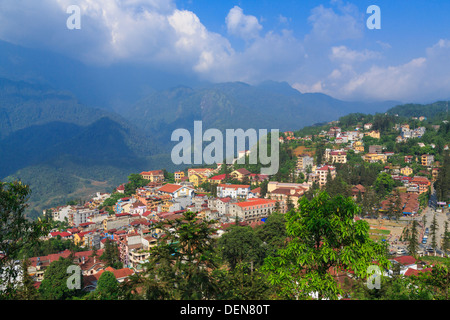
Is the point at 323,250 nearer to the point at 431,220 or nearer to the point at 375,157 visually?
the point at 431,220

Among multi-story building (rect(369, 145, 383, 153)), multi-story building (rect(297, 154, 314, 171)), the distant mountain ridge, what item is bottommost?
multi-story building (rect(297, 154, 314, 171))

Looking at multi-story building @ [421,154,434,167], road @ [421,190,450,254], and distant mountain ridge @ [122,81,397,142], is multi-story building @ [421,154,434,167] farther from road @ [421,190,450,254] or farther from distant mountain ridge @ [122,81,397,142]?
distant mountain ridge @ [122,81,397,142]

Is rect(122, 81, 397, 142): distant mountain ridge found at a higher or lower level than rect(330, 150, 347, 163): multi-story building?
higher

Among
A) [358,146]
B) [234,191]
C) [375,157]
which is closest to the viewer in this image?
[234,191]

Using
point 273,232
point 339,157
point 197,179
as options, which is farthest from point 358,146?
point 273,232

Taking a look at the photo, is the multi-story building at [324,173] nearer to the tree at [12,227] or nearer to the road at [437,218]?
the road at [437,218]

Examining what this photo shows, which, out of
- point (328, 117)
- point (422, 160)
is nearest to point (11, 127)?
point (422, 160)

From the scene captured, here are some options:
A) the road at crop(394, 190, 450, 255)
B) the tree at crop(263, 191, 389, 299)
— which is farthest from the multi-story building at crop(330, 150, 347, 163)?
the tree at crop(263, 191, 389, 299)
